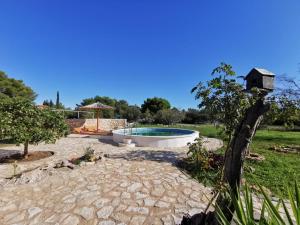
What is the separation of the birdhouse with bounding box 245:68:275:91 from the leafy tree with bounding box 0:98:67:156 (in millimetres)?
7497

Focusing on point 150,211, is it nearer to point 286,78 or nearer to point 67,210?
point 67,210

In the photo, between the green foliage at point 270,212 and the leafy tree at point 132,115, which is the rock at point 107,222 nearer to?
the green foliage at point 270,212

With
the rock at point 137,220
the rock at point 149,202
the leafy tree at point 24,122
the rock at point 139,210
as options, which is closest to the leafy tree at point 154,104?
the leafy tree at point 24,122

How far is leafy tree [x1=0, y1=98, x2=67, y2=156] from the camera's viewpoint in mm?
6500

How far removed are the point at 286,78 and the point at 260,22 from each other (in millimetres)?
5130

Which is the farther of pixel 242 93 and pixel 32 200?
pixel 32 200

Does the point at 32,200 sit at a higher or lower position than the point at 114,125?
lower

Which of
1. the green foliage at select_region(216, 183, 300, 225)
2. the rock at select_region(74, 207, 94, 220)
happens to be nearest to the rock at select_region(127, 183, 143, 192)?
Result: the rock at select_region(74, 207, 94, 220)

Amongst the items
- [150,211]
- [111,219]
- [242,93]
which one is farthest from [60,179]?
[242,93]

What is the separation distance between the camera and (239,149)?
82.7 inches

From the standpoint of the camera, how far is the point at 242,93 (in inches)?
120

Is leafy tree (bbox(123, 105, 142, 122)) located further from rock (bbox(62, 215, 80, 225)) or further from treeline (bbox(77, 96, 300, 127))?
rock (bbox(62, 215, 80, 225))

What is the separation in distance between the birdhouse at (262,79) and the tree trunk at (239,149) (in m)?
0.42

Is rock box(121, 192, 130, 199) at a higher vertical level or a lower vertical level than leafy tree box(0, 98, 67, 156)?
lower
